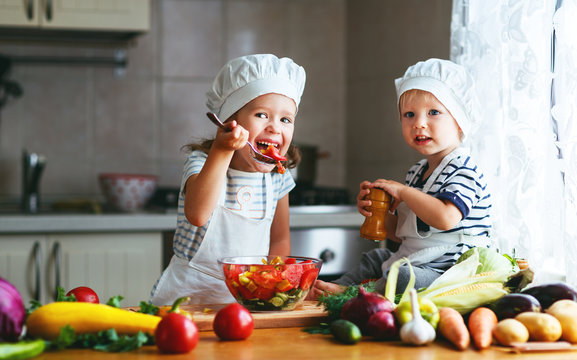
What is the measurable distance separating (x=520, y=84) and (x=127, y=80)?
191cm

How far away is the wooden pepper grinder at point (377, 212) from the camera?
48.4 inches

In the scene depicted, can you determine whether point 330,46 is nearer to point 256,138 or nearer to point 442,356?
point 256,138

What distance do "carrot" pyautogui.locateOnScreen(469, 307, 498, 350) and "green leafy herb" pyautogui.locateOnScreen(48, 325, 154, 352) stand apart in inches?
19.2

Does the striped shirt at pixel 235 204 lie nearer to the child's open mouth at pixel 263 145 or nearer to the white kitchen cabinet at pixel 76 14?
the child's open mouth at pixel 263 145

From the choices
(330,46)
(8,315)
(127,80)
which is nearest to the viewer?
(8,315)

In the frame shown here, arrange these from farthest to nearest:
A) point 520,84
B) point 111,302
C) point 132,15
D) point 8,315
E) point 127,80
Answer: point 127,80
point 132,15
point 520,84
point 111,302
point 8,315

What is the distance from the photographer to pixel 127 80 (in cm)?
284

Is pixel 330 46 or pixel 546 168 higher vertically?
pixel 330 46

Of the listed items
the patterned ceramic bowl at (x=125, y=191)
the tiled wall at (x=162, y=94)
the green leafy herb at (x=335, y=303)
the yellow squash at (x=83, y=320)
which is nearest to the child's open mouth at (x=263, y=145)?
the green leafy herb at (x=335, y=303)

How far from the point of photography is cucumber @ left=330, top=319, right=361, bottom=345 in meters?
0.93

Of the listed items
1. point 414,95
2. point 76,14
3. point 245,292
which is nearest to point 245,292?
point 245,292

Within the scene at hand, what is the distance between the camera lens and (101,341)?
0.91 m

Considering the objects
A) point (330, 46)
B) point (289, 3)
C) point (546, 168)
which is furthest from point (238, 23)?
point (546, 168)

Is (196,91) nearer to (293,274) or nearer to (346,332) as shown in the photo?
(293,274)
